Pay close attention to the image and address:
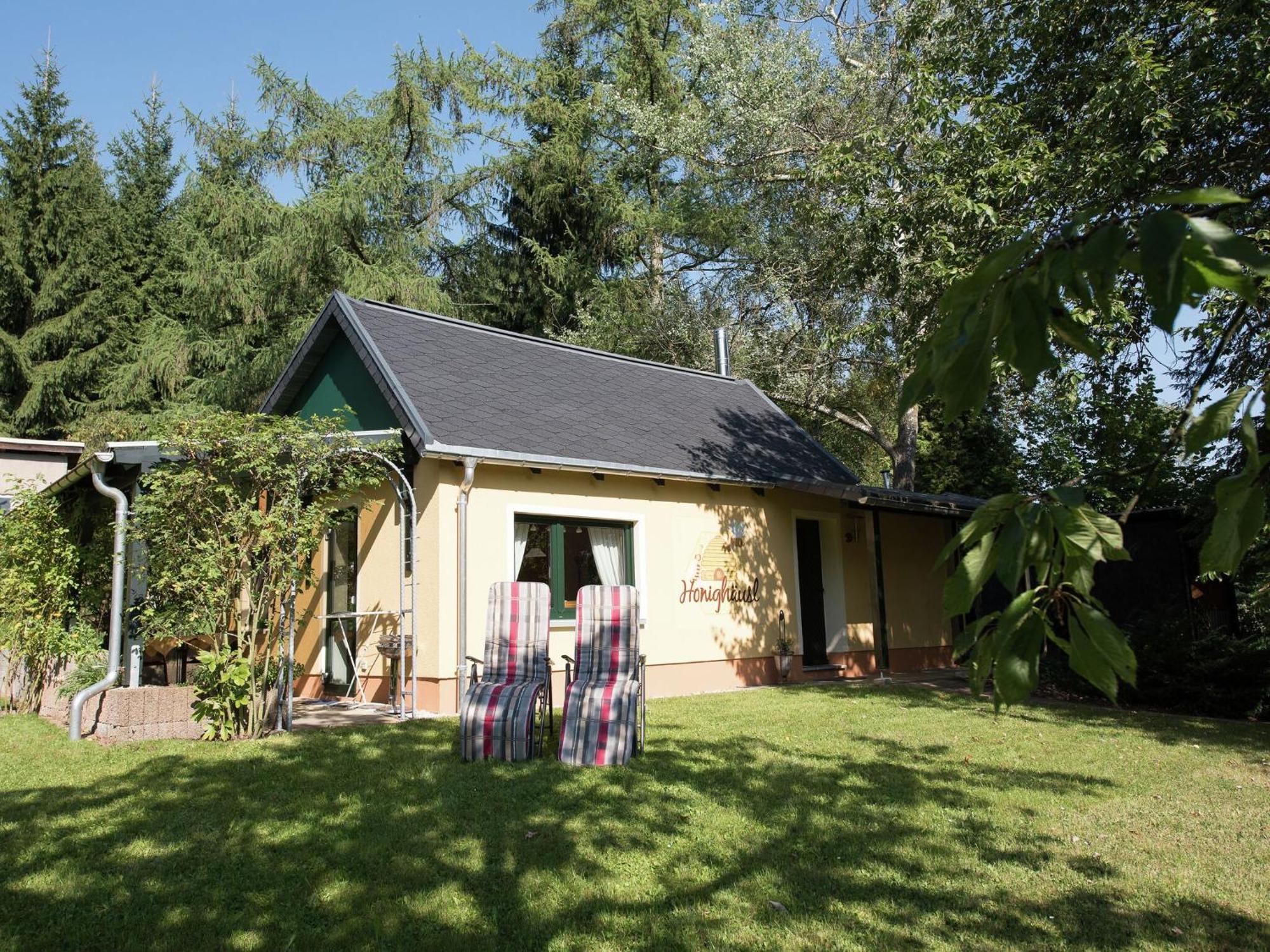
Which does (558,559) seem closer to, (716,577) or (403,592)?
(403,592)

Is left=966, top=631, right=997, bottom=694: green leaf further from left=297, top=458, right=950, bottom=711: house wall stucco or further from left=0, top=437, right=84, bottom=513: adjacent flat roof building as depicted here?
left=0, top=437, right=84, bottom=513: adjacent flat roof building

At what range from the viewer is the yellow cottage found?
913 centimetres

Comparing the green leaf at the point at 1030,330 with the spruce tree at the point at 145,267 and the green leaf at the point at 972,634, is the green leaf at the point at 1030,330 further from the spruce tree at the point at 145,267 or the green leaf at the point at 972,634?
the spruce tree at the point at 145,267

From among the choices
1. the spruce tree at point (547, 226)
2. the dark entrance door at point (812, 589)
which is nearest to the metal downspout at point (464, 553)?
the dark entrance door at point (812, 589)

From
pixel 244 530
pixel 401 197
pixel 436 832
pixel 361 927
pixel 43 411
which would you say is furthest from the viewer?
pixel 43 411

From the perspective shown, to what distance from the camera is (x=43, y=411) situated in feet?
74.5

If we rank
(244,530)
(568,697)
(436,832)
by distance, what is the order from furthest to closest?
(244,530) → (568,697) → (436,832)

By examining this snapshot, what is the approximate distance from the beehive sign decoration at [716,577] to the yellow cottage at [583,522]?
25mm

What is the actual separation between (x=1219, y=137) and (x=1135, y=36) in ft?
4.12

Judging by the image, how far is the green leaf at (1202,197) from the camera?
42.6 inches

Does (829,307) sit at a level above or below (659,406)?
above

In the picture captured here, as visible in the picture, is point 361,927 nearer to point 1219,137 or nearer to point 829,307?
point 1219,137

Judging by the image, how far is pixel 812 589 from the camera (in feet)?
42.5

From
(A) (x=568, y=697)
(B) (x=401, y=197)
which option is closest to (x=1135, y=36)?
(A) (x=568, y=697)
